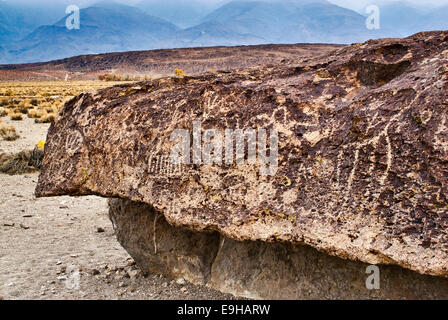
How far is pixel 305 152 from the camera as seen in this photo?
12.1 ft

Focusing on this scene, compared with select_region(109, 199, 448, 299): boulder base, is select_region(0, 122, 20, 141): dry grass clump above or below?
above

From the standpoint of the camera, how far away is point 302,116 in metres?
3.88

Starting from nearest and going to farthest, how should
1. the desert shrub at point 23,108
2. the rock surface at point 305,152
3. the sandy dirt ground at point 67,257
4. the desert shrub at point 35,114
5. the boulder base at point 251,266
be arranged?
1. the rock surface at point 305,152
2. the boulder base at point 251,266
3. the sandy dirt ground at point 67,257
4. the desert shrub at point 35,114
5. the desert shrub at point 23,108

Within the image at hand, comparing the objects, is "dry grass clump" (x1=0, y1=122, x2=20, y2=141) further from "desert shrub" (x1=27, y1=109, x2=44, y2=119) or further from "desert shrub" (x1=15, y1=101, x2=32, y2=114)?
"desert shrub" (x1=15, y1=101, x2=32, y2=114)

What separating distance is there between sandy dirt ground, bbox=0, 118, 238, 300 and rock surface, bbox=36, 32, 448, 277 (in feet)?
2.59

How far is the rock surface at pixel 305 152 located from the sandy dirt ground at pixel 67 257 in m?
0.79

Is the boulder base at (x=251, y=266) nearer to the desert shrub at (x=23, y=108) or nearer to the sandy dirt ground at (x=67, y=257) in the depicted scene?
the sandy dirt ground at (x=67, y=257)

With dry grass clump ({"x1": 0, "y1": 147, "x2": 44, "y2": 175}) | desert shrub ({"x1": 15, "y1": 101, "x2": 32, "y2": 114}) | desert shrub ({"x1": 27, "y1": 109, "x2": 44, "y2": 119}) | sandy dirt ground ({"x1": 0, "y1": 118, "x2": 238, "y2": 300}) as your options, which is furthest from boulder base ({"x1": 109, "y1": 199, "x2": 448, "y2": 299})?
desert shrub ({"x1": 15, "y1": 101, "x2": 32, "y2": 114})

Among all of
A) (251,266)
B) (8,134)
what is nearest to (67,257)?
(251,266)

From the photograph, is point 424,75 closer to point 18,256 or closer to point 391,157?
point 391,157

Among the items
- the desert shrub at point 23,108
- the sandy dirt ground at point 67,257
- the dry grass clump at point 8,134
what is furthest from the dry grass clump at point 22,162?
the desert shrub at point 23,108

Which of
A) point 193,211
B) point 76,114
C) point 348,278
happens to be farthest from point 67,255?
point 348,278

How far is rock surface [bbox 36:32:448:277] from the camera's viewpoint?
322 centimetres

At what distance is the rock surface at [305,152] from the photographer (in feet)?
10.6
